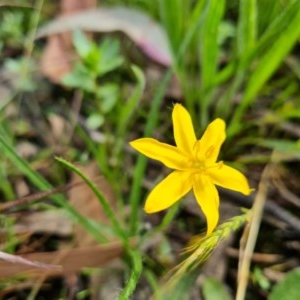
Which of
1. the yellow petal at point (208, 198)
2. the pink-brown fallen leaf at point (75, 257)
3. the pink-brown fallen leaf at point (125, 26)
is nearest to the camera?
the yellow petal at point (208, 198)

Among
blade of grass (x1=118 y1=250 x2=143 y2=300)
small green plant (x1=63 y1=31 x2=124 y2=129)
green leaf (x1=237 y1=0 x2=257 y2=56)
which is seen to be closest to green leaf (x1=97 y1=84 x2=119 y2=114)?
small green plant (x1=63 y1=31 x2=124 y2=129)

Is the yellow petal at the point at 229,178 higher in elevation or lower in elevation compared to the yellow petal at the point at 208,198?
higher

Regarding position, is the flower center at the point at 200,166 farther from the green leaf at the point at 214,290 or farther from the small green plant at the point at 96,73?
the small green plant at the point at 96,73

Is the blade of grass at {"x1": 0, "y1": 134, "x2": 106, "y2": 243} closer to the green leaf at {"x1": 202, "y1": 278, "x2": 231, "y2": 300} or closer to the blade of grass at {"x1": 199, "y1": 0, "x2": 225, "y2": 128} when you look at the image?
the green leaf at {"x1": 202, "y1": 278, "x2": 231, "y2": 300}

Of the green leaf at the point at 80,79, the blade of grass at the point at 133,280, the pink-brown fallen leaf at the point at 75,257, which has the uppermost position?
the green leaf at the point at 80,79

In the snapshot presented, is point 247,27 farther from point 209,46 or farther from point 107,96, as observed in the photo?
point 107,96

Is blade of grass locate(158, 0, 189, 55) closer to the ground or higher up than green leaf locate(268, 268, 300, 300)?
higher up

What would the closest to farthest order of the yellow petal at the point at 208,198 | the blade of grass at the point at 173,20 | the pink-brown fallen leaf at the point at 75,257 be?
the yellow petal at the point at 208,198 < the pink-brown fallen leaf at the point at 75,257 < the blade of grass at the point at 173,20

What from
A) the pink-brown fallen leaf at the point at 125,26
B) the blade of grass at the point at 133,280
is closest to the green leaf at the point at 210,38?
the pink-brown fallen leaf at the point at 125,26

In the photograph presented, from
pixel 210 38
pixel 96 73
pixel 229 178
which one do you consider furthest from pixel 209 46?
pixel 229 178
